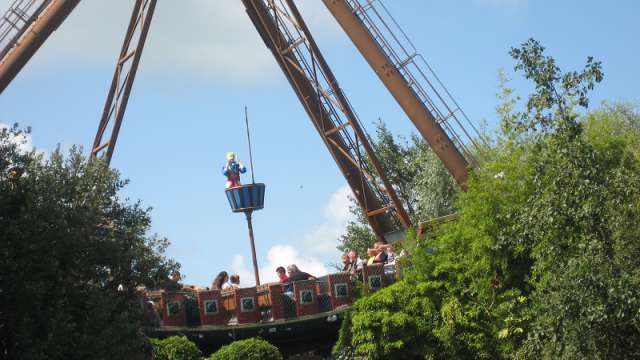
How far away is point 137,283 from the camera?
703 inches

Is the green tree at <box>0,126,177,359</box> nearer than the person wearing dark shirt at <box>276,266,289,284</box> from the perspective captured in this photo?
Yes

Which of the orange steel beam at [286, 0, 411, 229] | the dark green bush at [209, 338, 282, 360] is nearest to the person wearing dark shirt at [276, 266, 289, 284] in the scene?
the dark green bush at [209, 338, 282, 360]

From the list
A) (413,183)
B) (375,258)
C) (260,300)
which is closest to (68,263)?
(260,300)

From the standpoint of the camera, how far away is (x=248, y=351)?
2194 cm

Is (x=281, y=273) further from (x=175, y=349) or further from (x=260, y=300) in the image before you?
(x=175, y=349)

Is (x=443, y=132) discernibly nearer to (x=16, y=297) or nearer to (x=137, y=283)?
(x=137, y=283)

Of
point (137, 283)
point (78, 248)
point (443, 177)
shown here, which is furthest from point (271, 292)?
point (443, 177)

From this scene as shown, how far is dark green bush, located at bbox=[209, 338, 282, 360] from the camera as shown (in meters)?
21.8

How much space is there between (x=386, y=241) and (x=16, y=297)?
1509cm

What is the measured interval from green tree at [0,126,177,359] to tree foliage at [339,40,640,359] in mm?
6350

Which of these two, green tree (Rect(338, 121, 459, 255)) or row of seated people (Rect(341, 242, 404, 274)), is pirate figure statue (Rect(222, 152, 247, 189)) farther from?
green tree (Rect(338, 121, 459, 255))

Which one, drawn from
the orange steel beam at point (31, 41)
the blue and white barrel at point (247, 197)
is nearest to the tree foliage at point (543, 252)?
the blue and white barrel at point (247, 197)

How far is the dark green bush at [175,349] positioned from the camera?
21.5m

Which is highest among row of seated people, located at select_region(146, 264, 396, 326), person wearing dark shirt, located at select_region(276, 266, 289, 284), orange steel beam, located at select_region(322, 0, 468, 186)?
orange steel beam, located at select_region(322, 0, 468, 186)
